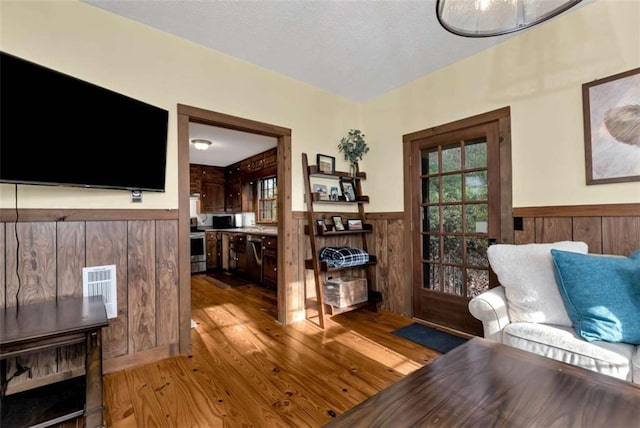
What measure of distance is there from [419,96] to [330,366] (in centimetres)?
277

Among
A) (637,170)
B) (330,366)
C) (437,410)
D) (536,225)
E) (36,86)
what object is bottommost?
(330,366)

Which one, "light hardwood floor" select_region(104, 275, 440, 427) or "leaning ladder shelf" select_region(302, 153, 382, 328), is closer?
"light hardwood floor" select_region(104, 275, 440, 427)

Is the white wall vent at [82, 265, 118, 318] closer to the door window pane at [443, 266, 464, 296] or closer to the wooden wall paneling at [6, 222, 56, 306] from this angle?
the wooden wall paneling at [6, 222, 56, 306]

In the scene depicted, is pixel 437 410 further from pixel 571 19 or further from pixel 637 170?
pixel 571 19

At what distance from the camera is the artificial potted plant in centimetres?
338

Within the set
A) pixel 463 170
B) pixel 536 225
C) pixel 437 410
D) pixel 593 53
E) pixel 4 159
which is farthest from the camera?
pixel 463 170

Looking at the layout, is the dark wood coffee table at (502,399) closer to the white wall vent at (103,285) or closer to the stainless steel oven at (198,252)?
the white wall vent at (103,285)

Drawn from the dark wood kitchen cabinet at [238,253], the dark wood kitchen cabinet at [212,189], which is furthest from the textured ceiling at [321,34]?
the dark wood kitchen cabinet at [212,189]

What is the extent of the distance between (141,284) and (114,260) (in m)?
0.26

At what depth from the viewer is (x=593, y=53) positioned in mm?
2010

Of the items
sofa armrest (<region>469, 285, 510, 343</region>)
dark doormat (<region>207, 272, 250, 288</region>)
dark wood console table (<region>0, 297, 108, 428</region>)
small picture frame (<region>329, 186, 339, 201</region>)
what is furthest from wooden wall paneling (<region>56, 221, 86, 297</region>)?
dark doormat (<region>207, 272, 250, 288</region>)

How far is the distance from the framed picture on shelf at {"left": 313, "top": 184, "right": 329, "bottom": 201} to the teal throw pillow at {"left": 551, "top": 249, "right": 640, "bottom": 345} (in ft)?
6.81

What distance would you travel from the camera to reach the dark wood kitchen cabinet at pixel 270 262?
4141 millimetres

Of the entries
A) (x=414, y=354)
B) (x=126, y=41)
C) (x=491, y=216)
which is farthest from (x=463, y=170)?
(x=126, y=41)
